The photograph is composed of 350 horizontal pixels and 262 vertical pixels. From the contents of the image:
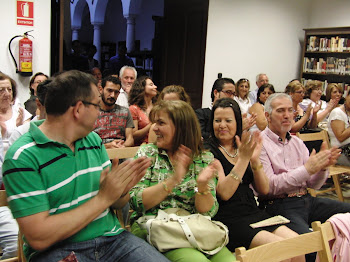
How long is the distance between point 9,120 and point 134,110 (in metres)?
1.19

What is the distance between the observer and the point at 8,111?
10.1 ft

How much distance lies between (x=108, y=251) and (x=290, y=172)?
52.6 inches

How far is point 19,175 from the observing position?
1325mm

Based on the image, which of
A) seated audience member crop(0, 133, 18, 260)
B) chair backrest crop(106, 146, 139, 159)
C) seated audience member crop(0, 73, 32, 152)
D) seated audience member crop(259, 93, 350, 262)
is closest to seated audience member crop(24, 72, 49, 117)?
seated audience member crop(0, 73, 32, 152)

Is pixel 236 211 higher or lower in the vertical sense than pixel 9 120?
lower

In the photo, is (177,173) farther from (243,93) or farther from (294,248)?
(243,93)

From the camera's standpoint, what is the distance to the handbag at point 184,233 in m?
1.73

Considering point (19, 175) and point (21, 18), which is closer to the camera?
point (19, 175)

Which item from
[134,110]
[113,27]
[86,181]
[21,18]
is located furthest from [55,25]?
[113,27]

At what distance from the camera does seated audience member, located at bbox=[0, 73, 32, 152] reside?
9.46 ft

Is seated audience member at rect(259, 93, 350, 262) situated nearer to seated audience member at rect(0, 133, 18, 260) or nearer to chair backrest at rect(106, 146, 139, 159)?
chair backrest at rect(106, 146, 139, 159)

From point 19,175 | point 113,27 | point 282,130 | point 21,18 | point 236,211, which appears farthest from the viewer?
point 113,27

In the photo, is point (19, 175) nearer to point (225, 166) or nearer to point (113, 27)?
point (225, 166)

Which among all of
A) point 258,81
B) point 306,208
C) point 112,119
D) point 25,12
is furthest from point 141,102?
point 258,81
